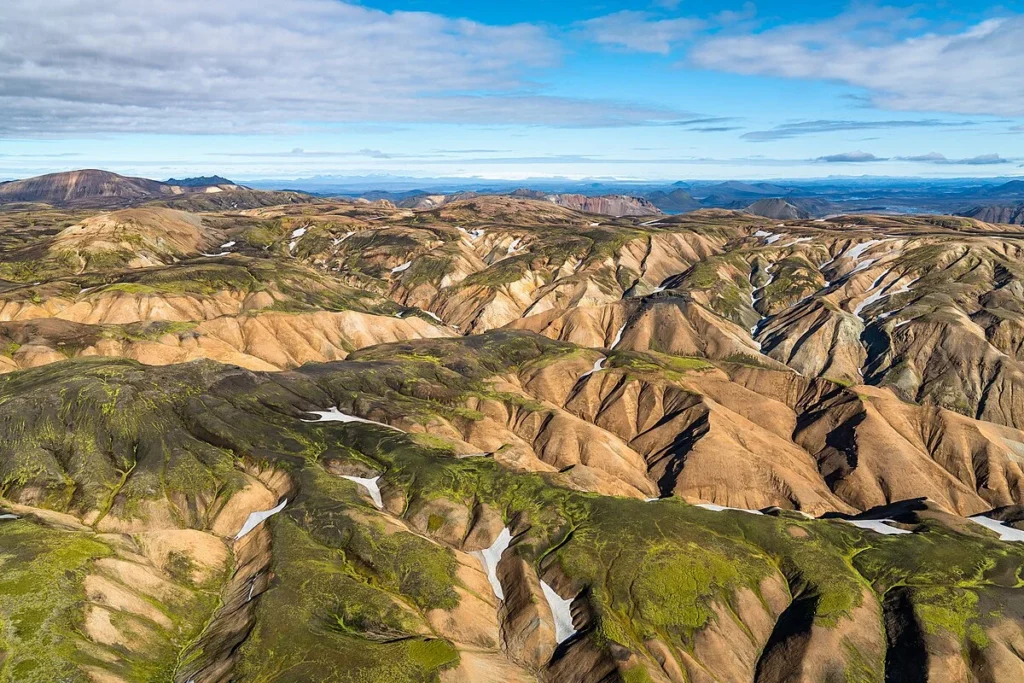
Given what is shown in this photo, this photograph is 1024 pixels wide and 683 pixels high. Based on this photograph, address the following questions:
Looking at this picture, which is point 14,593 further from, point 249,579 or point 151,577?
point 249,579

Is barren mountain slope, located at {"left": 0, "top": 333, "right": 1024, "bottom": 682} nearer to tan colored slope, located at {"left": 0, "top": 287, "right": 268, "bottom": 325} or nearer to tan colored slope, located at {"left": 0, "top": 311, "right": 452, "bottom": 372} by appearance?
tan colored slope, located at {"left": 0, "top": 311, "right": 452, "bottom": 372}

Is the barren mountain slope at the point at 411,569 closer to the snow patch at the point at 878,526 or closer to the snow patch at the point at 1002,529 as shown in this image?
the snow patch at the point at 878,526

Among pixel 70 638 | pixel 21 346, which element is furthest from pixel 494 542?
pixel 21 346

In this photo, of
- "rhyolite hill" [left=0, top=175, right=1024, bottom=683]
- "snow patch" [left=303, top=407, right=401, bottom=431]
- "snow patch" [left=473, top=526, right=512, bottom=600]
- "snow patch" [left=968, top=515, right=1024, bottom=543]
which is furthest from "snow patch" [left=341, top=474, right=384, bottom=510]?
"snow patch" [left=968, top=515, right=1024, bottom=543]

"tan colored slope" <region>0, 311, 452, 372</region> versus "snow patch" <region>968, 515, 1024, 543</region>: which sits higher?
"tan colored slope" <region>0, 311, 452, 372</region>

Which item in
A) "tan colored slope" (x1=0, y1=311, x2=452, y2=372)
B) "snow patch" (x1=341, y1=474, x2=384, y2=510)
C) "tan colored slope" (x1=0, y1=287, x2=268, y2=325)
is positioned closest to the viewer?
"snow patch" (x1=341, y1=474, x2=384, y2=510)

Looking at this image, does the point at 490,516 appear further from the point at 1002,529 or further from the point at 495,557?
the point at 1002,529

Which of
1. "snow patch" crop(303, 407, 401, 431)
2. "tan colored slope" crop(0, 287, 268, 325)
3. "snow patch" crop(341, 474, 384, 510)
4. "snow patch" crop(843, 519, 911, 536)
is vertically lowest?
"snow patch" crop(341, 474, 384, 510)
